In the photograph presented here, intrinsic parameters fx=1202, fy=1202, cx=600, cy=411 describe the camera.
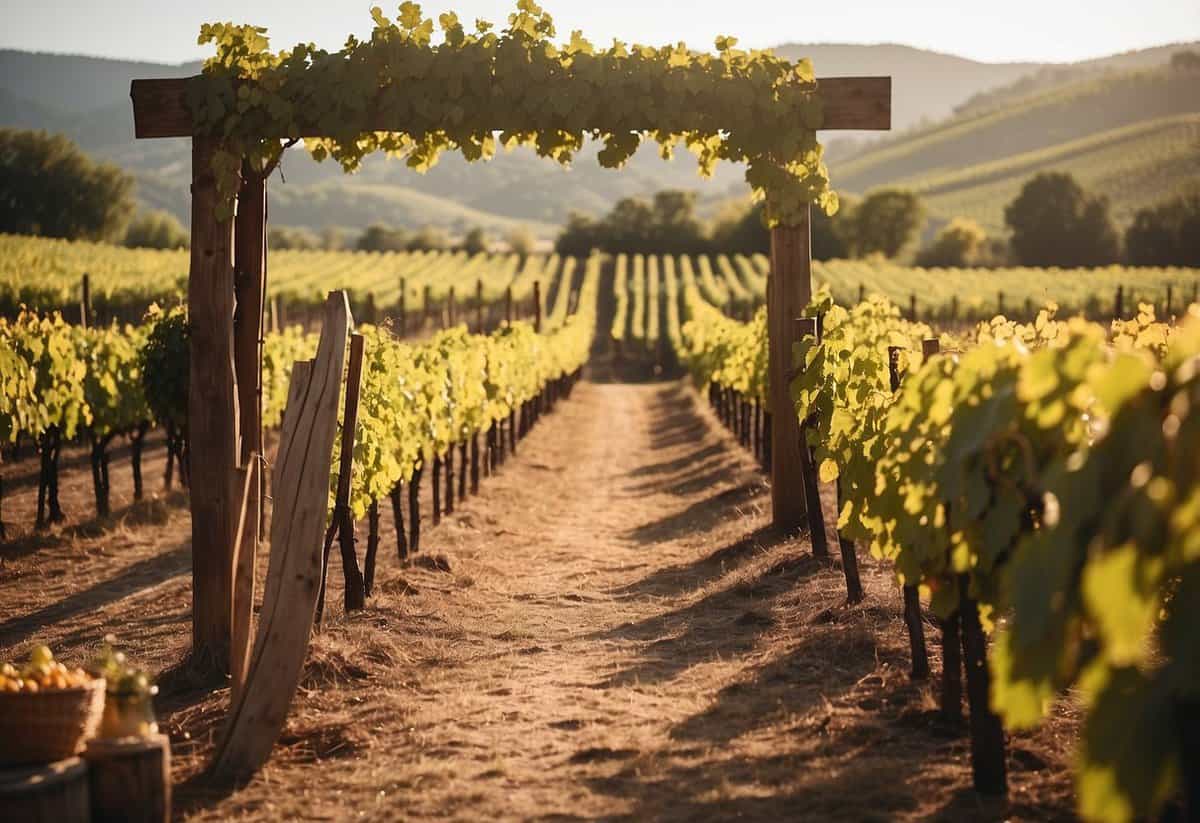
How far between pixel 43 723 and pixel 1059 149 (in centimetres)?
13070

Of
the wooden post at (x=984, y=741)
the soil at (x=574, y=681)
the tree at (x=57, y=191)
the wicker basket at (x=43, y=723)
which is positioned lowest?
the soil at (x=574, y=681)

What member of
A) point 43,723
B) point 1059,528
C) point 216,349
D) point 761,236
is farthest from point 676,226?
point 1059,528

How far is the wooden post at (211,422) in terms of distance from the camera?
6.14 metres

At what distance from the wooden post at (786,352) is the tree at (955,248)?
6183 centimetres

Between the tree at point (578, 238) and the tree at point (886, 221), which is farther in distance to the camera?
the tree at point (578, 238)

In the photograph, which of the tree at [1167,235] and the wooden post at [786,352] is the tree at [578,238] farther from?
the wooden post at [786,352]

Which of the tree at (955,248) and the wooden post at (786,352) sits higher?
the tree at (955,248)

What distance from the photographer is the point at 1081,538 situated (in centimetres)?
268

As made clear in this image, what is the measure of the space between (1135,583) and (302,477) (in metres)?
3.64

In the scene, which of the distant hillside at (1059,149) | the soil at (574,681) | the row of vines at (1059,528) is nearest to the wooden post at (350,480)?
the soil at (574,681)

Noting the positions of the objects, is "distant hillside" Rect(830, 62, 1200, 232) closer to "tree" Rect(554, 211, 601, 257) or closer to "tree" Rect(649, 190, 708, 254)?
"tree" Rect(649, 190, 708, 254)

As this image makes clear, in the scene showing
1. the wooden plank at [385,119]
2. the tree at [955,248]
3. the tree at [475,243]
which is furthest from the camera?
the tree at [475,243]

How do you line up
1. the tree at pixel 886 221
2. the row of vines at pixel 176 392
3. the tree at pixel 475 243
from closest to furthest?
the row of vines at pixel 176 392 → the tree at pixel 886 221 → the tree at pixel 475 243

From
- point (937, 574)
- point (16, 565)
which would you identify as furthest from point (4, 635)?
point (937, 574)
